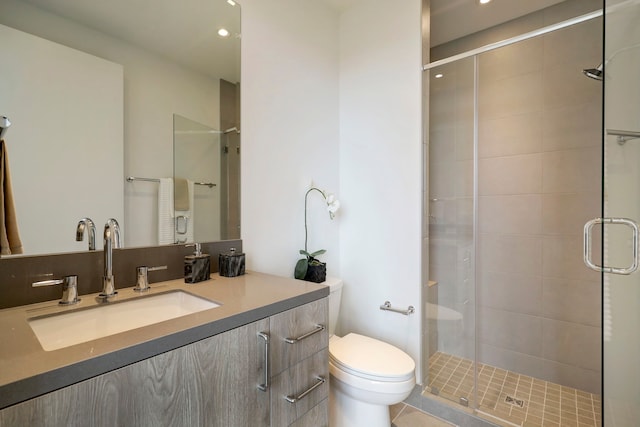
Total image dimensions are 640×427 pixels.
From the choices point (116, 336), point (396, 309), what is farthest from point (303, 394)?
point (396, 309)

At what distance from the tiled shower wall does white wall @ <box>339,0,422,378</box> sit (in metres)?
0.20

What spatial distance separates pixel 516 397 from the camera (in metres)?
1.92

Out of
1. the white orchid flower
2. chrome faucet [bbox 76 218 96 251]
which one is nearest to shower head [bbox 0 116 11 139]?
chrome faucet [bbox 76 218 96 251]

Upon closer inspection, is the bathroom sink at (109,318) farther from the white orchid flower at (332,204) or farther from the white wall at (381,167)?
the white wall at (381,167)

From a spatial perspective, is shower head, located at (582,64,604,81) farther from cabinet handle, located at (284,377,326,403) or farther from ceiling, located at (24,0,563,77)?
cabinet handle, located at (284,377,326,403)

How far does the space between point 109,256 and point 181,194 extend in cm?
44

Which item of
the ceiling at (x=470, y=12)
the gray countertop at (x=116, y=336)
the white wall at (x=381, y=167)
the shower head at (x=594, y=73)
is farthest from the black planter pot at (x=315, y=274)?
the shower head at (x=594, y=73)

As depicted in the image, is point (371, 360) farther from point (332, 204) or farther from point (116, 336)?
point (116, 336)

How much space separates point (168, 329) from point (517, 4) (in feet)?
9.40

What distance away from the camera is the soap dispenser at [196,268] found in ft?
4.04

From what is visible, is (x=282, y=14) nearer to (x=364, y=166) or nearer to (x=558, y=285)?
(x=364, y=166)

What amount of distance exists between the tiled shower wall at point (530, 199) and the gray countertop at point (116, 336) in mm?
1302

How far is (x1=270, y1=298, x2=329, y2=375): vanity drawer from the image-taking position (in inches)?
37.7

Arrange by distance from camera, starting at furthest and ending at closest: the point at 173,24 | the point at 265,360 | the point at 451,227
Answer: the point at 451,227, the point at 173,24, the point at 265,360
